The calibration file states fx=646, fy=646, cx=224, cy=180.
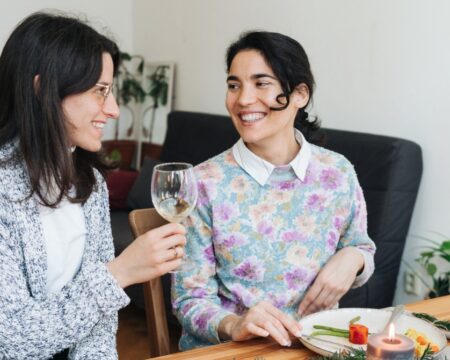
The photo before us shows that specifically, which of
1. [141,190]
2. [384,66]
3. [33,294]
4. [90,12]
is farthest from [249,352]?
[90,12]

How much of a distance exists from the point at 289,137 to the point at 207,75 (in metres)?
2.45

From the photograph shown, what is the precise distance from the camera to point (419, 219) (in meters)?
2.73

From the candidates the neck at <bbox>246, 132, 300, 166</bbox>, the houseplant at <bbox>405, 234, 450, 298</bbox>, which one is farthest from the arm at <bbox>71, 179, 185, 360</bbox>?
the houseplant at <bbox>405, 234, 450, 298</bbox>

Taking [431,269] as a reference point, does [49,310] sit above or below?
above

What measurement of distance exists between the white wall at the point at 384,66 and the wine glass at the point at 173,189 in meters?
1.67

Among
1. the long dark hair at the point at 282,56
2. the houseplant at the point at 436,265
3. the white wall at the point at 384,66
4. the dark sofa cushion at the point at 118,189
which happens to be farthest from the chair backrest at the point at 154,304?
the dark sofa cushion at the point at 118,189

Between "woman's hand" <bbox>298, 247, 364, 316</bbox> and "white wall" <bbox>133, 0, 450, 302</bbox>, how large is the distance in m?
1.22

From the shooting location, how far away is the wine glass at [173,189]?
118 cm

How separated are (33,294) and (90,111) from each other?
39cm

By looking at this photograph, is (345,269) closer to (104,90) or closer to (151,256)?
(151,256)

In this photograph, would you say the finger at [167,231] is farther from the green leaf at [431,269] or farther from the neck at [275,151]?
the green leaf at [431,269]

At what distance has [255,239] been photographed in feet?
5.11

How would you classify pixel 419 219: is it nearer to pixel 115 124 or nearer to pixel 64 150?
pixel 64 150

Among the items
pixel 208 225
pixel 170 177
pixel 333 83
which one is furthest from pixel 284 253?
pixel 333 83
